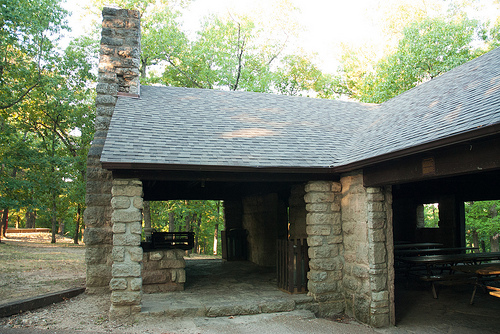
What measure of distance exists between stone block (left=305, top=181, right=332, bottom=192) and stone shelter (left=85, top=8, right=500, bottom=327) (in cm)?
2

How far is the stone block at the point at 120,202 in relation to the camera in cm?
563

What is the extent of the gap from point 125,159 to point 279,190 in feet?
16.4

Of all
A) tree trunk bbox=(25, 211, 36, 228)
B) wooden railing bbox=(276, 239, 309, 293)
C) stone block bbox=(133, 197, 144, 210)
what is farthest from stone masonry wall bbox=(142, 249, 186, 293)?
tree trunk bbox=(25, 211, 36, 228)

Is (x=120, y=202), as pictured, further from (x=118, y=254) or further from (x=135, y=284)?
(x=135, y=284)

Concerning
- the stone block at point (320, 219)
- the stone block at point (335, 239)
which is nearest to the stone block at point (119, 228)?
the stone block at point (320, 219)

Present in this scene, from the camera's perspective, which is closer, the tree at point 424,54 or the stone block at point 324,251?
the stone block at point 324,251

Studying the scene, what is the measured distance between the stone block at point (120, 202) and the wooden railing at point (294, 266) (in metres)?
3.01

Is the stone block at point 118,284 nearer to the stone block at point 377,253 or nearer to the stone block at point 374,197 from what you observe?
the stone block at point 377,253

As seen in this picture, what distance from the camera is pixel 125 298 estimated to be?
5496 millimetres

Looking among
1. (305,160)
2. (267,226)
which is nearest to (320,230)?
(305,160)

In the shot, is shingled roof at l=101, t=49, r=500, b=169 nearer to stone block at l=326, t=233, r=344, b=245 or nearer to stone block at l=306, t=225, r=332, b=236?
stone block at l=306, t=225, r=332, b=236

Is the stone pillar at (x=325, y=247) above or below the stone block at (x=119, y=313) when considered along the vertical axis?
above

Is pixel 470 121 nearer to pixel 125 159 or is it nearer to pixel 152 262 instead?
pixel 125 159

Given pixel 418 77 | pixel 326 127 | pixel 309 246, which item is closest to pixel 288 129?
pixel 326 127
